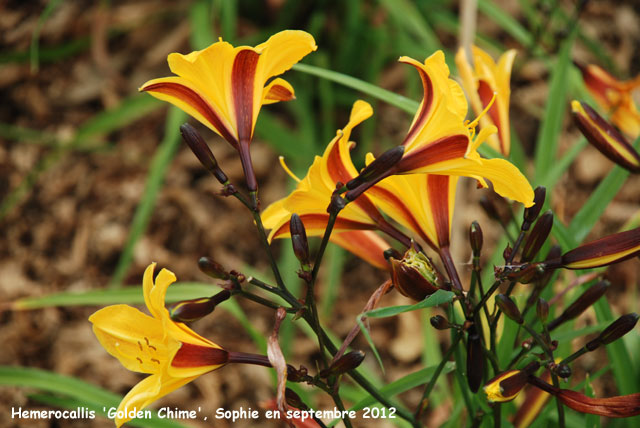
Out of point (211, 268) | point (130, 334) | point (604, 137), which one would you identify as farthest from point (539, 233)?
point (130, 334)

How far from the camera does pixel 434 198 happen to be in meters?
0.71

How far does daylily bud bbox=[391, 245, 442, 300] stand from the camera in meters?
0.60

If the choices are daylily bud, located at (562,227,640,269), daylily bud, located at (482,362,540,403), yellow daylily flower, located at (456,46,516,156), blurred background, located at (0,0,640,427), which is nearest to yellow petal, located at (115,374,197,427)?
daylily bud, located at (482,362,540,403)

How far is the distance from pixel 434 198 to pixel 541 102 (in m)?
1.59

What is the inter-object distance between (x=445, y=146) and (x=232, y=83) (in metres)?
0.25

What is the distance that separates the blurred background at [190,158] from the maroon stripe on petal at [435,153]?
973 millimetres

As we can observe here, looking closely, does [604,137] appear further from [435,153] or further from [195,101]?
[195,101]

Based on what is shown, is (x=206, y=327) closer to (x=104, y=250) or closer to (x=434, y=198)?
(x=104, y=250)

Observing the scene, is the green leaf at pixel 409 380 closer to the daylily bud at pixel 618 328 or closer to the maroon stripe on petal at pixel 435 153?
the daylily bud at pixel 618 328

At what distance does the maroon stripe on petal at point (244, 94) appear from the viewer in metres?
0.67

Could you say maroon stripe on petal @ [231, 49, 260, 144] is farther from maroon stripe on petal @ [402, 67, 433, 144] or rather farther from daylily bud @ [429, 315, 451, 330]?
daylily bud @ [429, 315, 451, 330]

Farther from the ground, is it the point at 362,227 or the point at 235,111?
the point at 235,111

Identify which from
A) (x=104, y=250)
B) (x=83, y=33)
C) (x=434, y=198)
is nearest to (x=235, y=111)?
(x=434, y=198)

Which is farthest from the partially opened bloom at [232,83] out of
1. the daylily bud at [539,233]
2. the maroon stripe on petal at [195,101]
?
the daylily bud at [539,233]
